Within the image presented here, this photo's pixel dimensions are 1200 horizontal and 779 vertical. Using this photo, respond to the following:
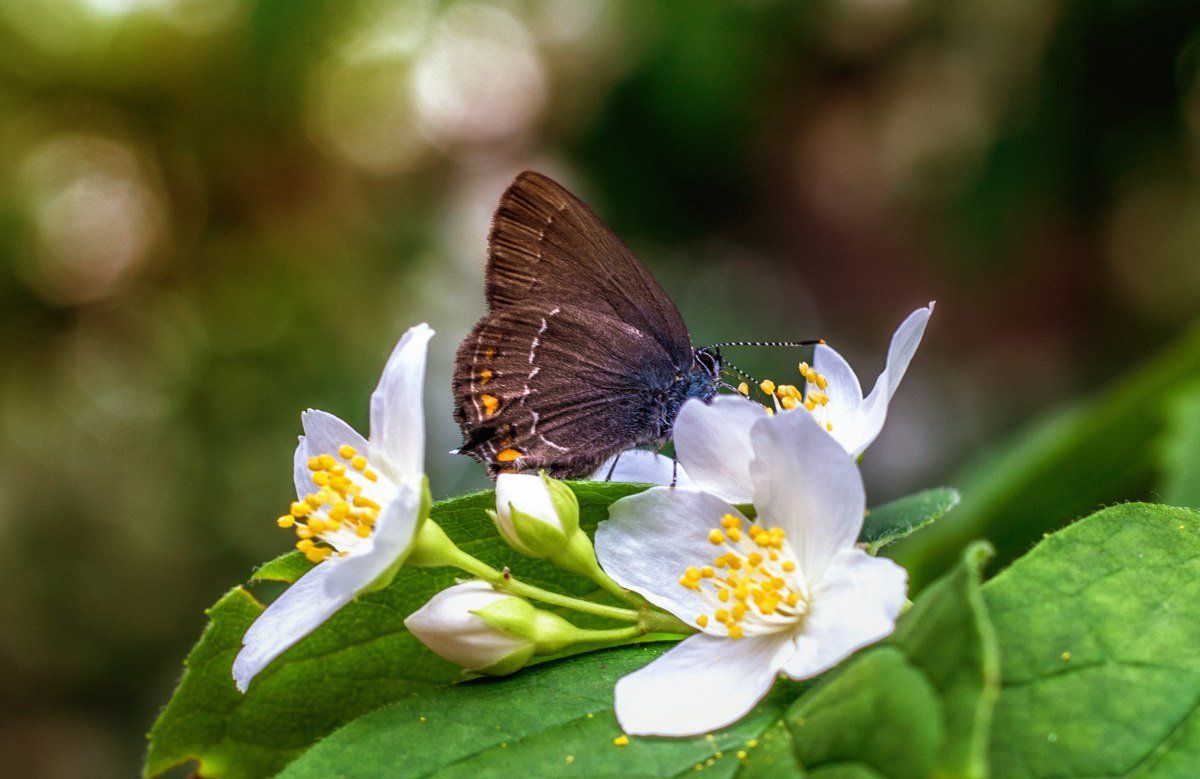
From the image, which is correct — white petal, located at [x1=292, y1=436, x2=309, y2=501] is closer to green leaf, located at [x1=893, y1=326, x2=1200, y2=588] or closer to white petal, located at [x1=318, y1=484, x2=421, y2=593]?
white petal, located at [x1=318, y1=484, x2=421, y2=593]

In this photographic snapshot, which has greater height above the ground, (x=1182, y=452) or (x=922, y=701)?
(x=922, y=701)

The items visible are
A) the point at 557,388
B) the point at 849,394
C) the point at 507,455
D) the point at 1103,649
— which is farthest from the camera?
the point at 557,388

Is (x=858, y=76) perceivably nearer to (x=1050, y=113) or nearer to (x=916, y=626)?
(x=1050, y=113)

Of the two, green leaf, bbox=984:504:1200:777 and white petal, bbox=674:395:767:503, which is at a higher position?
white petal, bbox=674:395:767:503

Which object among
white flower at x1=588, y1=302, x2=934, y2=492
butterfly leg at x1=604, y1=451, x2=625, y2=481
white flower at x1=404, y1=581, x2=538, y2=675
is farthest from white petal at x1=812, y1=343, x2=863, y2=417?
white flower at x1=404, y1=581, x2=538, y2=675

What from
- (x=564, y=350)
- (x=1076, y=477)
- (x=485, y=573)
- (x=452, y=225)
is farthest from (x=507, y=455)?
(x=452, y=225)

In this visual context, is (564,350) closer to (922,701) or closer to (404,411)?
(404,411)

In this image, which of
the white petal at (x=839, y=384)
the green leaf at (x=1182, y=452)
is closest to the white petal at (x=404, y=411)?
the white petal at (x=839, y=384)

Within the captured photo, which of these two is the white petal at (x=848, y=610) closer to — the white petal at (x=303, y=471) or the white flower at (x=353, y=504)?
the white flower at (x=353, y=504)
